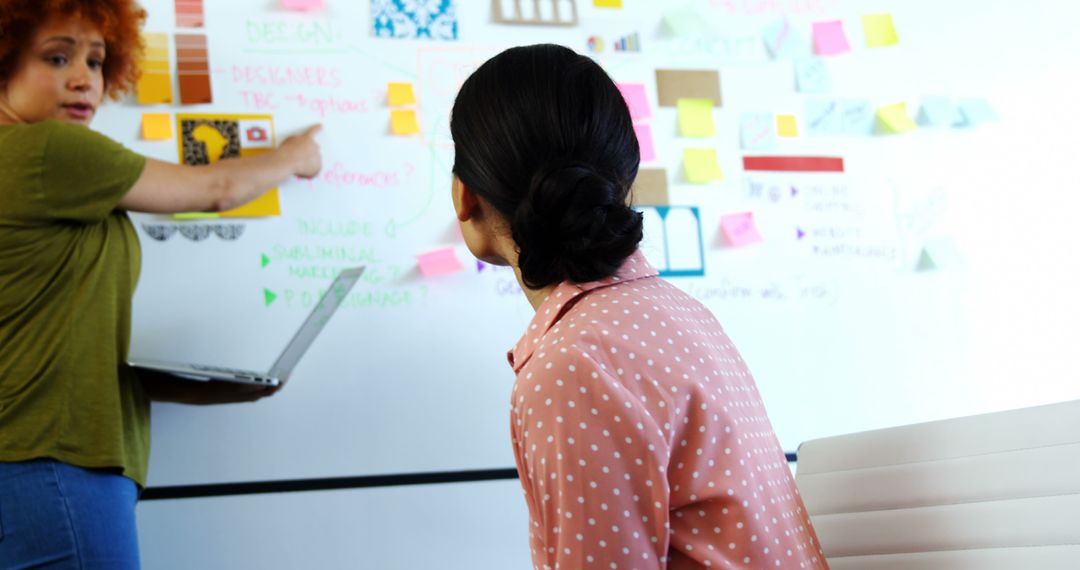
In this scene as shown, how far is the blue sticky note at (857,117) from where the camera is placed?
2.37m

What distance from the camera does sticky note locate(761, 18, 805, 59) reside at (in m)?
2.36

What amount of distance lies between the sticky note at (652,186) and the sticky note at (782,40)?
39cm

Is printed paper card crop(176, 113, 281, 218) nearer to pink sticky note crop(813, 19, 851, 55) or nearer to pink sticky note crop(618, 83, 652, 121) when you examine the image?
pink sticky note crop(618, 83, 652, 121)

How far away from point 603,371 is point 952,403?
164 cm

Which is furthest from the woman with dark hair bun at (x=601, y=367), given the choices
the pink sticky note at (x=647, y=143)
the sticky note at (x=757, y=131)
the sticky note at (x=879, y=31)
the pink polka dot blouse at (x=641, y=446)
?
the sticky note at (x=879, y=31)

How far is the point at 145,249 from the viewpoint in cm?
192

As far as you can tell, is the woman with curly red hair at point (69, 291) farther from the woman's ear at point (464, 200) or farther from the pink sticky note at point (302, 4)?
the woman's ear at point (464, 200)

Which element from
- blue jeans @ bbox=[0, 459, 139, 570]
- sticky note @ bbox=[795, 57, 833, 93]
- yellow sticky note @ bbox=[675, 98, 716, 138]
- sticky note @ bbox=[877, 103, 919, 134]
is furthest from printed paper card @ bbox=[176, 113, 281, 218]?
sticky note @ bbox=[877, 103, 919, 134]

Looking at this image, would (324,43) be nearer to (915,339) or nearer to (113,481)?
(113,481)

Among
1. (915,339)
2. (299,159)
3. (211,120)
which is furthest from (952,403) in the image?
(211,120)

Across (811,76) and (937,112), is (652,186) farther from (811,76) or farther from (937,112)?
(937,112)

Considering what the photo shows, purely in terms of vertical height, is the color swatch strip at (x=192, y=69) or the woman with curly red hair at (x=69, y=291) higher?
the color swatch strip at (x=192, y=69)

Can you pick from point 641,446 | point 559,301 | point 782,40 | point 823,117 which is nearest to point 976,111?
point 823,117

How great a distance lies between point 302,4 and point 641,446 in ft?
4.72
